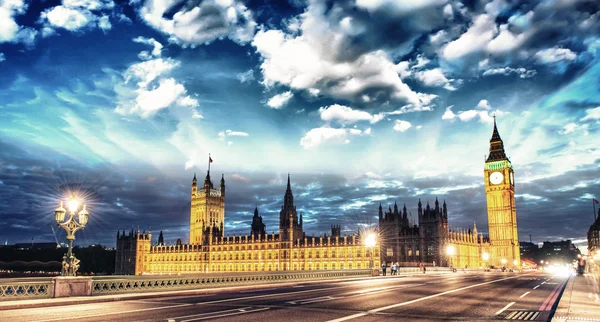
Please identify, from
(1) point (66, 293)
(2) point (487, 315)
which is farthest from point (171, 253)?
(2) point (487, 315)

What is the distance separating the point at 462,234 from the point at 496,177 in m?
31.3

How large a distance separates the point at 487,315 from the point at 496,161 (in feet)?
430

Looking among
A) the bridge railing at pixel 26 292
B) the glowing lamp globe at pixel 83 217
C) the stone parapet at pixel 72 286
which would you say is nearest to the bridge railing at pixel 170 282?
the stone parapet at pixel 72 286

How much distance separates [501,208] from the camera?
427 feet

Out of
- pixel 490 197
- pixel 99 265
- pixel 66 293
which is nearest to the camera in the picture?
pixel 66 293

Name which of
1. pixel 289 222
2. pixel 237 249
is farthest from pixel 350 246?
pixel 237 249

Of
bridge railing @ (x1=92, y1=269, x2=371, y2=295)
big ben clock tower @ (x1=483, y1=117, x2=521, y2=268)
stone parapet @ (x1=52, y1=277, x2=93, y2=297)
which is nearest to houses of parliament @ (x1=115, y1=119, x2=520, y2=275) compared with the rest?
big ben clock tower @ (x1=483, y1=117, x2=521, y2=268)

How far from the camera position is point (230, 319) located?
45.8 ft

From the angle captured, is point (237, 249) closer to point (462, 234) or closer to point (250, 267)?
point (250, 267)

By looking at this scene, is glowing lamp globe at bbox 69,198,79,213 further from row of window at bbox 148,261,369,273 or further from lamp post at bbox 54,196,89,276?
row of window at bbox 148,261,369,273

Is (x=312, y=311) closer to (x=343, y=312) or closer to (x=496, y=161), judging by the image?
(x=343, y=312)

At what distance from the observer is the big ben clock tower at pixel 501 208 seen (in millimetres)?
125000

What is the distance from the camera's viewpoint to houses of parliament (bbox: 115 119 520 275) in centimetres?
9994

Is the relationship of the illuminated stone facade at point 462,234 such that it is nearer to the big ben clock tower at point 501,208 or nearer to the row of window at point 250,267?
the big ben clock tower at point 501,208
